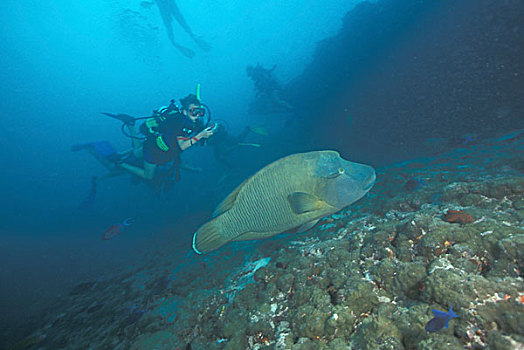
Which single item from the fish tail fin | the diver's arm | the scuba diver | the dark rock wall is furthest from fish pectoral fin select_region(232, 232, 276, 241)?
the scuba diver

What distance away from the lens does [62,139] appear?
89.9m

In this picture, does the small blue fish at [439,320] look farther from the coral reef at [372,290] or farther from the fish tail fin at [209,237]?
the fish tail fin at [209,237]

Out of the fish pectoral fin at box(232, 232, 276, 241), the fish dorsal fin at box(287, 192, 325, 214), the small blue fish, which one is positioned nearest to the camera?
the small blue fish

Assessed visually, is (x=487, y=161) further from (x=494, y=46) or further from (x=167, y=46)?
(x=167, y=46)

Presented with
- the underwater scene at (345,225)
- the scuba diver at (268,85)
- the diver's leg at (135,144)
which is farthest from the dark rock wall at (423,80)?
the diver's leg at (135,144)

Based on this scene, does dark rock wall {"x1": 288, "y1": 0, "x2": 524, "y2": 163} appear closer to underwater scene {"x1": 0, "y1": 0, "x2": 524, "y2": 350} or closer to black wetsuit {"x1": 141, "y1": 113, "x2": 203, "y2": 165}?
underwater scene {"x1": 0, "y1": 0, "x2": 524, "y2": 350}

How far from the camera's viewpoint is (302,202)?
218 cm

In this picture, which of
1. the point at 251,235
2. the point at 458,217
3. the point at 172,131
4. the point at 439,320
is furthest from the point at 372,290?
the point at 172,131

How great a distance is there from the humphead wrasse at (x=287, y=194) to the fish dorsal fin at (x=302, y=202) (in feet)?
0.03

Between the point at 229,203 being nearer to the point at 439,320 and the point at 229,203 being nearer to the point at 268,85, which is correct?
the point at 439,320

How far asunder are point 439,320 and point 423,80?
24.0ft

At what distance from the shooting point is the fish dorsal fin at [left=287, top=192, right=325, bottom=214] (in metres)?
2.18

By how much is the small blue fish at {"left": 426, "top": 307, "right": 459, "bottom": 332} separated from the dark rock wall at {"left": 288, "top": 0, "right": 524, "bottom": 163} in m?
5.26

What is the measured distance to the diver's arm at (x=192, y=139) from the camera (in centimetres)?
519
